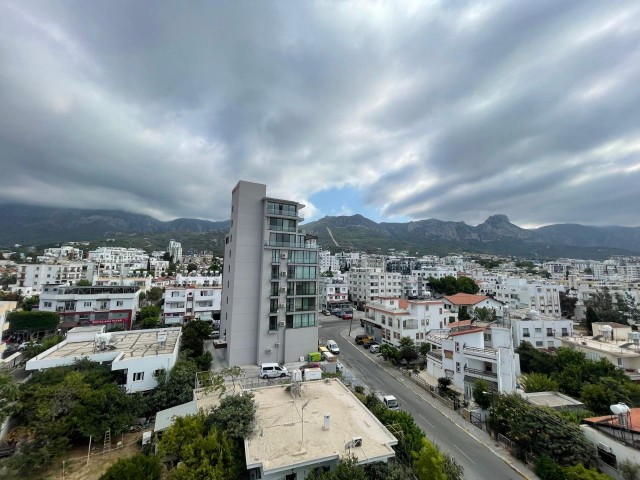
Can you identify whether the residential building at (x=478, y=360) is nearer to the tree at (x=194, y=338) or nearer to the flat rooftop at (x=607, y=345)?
the flat rooftop at (x=607, y=345)

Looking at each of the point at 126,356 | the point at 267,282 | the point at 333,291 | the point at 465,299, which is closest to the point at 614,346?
the point at 465,299

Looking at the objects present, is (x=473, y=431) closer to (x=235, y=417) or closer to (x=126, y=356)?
(x=235, y=417)

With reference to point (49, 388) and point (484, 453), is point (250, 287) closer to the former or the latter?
point (49, 388)

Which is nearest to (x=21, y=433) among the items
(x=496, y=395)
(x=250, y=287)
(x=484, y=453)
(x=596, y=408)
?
(x=250, y=287)

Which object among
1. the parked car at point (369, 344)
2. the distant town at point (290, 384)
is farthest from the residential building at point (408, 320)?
the parked car at point (369, 344)

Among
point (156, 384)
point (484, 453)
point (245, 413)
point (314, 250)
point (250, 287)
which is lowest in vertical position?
point (484, 453)

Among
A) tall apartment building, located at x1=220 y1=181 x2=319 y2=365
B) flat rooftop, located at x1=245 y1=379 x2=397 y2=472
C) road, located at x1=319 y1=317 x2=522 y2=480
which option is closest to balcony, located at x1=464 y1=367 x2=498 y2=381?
road, located at x1=319 y1=317 x2=522 y2=480
